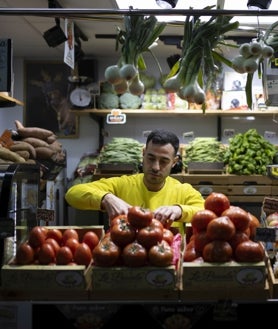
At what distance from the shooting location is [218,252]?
1.64 m

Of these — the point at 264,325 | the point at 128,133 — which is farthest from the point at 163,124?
the point at 264,325

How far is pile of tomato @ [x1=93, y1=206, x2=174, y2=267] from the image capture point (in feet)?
5.32

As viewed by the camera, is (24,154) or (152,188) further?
(24,154)

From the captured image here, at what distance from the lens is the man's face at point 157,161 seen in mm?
2779

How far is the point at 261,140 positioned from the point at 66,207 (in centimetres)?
266

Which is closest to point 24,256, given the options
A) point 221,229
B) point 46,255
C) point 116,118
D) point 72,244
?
point 46,255

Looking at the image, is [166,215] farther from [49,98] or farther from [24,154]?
[49,98]

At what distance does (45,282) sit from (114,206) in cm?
68

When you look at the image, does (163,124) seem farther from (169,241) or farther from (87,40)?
(169,241)

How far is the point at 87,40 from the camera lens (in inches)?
209

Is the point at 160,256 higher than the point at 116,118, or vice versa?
the point at 116,118

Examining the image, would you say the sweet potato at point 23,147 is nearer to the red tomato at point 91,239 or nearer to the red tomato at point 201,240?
the red tomato at point 91,239

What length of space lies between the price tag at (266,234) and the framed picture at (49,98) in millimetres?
4730

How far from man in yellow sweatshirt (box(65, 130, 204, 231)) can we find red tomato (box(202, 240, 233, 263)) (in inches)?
28.5
